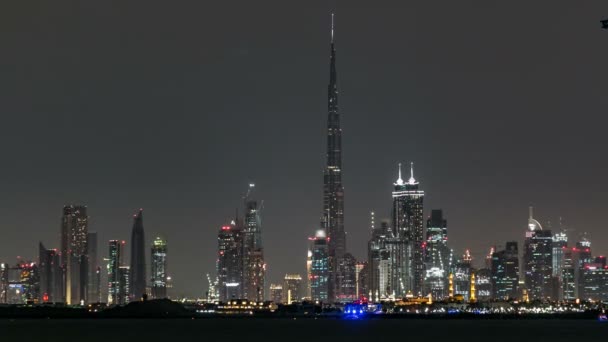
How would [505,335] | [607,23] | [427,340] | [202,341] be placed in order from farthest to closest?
[505,335] < [427,340] < [202,341] < [607,23]

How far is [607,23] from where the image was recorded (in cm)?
9425

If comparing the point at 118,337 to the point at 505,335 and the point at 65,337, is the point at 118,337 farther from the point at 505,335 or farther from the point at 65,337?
the point at 505,335

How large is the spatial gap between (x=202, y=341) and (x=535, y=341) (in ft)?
161

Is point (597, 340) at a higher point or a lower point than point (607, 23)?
lower

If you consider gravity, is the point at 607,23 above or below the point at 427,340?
above

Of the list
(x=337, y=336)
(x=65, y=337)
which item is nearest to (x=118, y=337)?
(x=65, y=337)

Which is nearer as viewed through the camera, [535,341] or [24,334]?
[535,341]

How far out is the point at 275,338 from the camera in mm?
173250

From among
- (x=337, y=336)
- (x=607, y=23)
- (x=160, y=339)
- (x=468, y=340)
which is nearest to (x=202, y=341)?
(x=160, y=339)

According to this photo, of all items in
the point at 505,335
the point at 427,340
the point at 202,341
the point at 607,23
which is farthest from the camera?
the point at 505,335

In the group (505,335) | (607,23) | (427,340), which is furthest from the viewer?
(505,335)

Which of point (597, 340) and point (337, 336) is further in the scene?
point (337, 336)

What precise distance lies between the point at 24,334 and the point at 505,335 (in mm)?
79092

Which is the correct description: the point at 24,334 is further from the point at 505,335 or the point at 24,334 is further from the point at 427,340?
the point at 505,335
